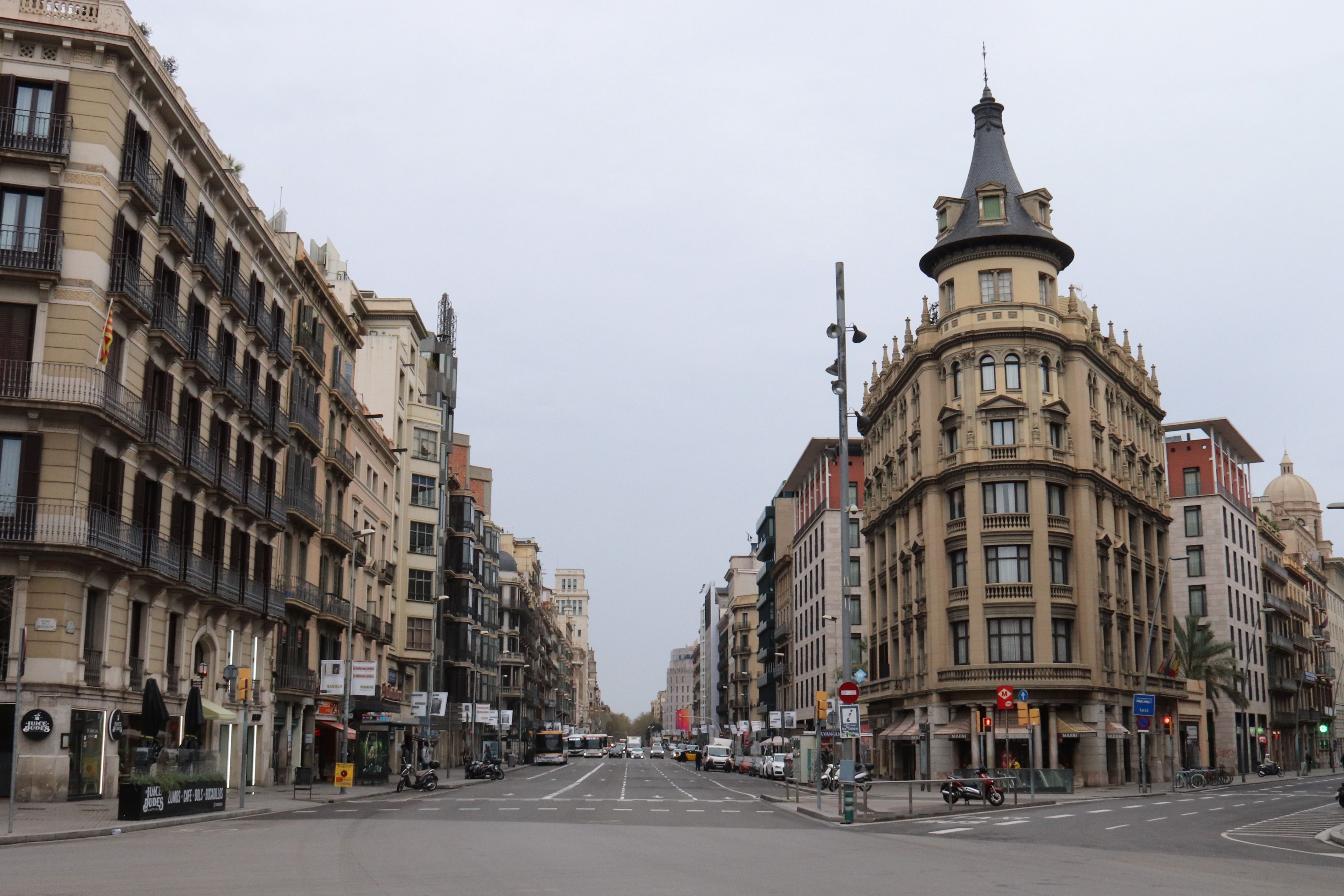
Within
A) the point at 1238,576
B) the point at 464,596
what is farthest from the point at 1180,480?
the point at 464,596

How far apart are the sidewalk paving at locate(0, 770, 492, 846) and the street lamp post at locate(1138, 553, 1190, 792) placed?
104 feet

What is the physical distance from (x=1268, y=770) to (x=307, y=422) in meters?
67.7

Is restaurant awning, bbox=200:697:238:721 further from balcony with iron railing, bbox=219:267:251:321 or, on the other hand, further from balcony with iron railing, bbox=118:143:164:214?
balcony with iron railing, bbox=118:143:164:214

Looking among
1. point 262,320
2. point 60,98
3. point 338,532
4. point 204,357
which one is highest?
point 60,98

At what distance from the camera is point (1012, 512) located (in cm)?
6000

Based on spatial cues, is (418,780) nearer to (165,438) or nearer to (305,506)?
(305,506)

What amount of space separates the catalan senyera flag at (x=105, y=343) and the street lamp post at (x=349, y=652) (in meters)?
18.2

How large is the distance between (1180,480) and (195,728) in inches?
3158

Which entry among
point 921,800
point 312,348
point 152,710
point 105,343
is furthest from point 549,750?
point 105,343

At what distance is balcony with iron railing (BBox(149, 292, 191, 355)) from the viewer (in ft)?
124

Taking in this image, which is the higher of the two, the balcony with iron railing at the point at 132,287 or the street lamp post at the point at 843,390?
the balcony with iron railing at the point at 132,287

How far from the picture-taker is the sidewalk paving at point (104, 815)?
933 inches

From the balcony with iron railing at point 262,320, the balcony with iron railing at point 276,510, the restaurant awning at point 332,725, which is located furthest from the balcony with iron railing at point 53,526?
the restaurant awning at point 332,725

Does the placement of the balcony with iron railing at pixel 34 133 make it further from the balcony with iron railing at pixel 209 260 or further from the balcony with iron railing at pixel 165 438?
the balcony with iron railing at pixel 165 438
